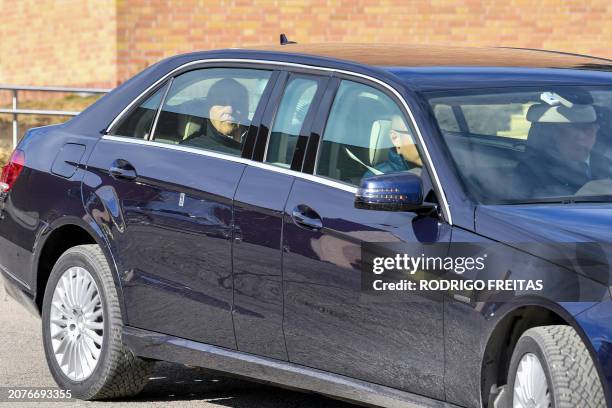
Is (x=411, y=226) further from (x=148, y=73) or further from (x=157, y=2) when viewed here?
(x=157, y=2)

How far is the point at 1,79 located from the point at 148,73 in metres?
20.9

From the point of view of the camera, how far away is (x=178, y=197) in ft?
21.7

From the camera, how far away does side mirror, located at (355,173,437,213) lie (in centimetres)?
540

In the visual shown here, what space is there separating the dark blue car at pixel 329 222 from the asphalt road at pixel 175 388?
7.5 inches

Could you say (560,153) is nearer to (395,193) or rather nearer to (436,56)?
(395,193)

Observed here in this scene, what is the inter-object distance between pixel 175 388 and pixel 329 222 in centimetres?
206

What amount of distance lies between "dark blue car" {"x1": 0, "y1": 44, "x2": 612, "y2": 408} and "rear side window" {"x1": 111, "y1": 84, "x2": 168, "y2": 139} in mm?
12

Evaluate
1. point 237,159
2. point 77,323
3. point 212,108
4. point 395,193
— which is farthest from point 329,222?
point 77,323

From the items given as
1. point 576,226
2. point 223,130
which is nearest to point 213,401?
point 223,130

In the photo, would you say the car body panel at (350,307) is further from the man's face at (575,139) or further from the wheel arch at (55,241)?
the wheel arch at (55,241)

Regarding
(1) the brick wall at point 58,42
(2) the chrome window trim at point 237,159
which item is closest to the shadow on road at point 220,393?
(2) the chrome window trim at point 237,159

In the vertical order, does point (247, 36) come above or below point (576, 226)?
below

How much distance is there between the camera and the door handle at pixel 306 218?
5.86 m

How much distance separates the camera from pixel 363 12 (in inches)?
856
